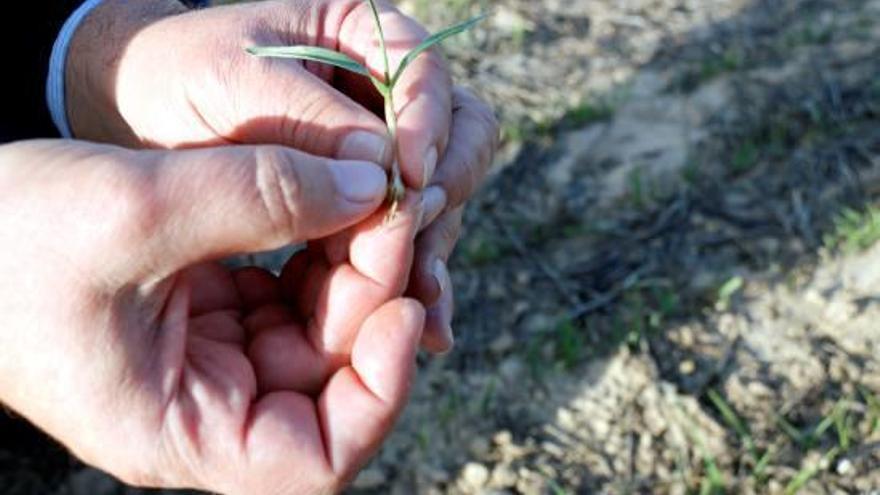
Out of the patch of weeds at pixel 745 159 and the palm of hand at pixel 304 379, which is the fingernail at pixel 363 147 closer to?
the palm of hand at pixel 304 379

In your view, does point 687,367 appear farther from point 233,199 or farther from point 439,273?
point 233,199

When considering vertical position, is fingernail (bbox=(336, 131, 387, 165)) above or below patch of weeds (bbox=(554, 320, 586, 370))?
above

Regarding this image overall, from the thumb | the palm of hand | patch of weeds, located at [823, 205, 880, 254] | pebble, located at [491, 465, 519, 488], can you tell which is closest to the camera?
the thumb

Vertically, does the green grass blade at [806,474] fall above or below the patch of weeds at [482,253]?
below

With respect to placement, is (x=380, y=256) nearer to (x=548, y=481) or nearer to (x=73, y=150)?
(x=73, y=150)

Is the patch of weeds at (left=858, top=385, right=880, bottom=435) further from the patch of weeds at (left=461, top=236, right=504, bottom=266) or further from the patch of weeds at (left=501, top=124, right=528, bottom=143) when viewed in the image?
the patch of weeds at (left=501, top=124, right=528, bottom=143)

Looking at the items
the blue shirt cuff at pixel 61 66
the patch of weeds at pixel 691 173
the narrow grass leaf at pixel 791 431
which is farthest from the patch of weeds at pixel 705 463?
the blue shirt cuff at pixel 61 66

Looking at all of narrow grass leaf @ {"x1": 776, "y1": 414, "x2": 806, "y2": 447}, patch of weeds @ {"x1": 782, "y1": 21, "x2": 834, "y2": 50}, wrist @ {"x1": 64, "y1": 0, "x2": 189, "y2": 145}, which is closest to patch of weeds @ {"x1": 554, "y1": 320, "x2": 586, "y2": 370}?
narrow grass leaf @ {"x1": 776, "y1": 414, "x2": 806, "y2": 447}

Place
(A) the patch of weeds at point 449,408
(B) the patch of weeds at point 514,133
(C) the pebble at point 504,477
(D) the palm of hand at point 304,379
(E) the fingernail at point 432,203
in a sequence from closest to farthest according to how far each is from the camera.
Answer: (D) the palm of hand at point 304,379, (E) the fingernail at point 432,203, (C) the pebble at point 504,477, (A) the patch of weeds at point 449,408, (B) the patch of weeds at point 514,133

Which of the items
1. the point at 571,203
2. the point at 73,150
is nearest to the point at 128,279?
the point at 73,150
